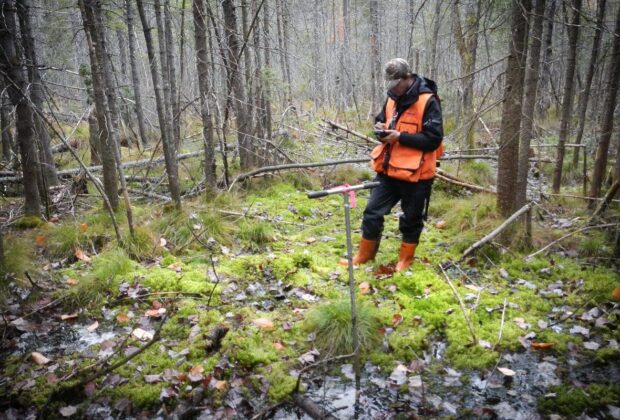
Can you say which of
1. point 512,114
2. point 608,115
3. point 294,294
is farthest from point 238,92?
point 608,115

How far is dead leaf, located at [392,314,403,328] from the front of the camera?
386 centimetres

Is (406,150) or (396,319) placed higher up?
(406,150)

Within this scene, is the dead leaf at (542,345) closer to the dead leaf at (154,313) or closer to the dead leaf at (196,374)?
the dead leaf at (196,374)

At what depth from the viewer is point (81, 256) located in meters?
5.17

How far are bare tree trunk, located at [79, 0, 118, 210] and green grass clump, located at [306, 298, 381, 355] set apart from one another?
3.70 meters

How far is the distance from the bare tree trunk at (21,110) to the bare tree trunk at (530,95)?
6572 mm

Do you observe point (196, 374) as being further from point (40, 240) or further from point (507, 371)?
point (40, 240)

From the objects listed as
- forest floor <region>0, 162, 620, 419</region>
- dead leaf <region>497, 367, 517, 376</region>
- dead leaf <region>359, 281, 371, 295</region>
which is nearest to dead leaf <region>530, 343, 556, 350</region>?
forest floor <region>0, 162, 620, 419</region>

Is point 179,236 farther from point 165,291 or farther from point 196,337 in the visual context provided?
point 196,337

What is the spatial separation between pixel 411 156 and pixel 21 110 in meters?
5.57

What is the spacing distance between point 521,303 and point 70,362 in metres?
4.31

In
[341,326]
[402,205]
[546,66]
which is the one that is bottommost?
[341,326]

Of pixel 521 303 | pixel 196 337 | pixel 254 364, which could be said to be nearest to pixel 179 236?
pixel 196 337

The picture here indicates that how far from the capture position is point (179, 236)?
18.8 feet
